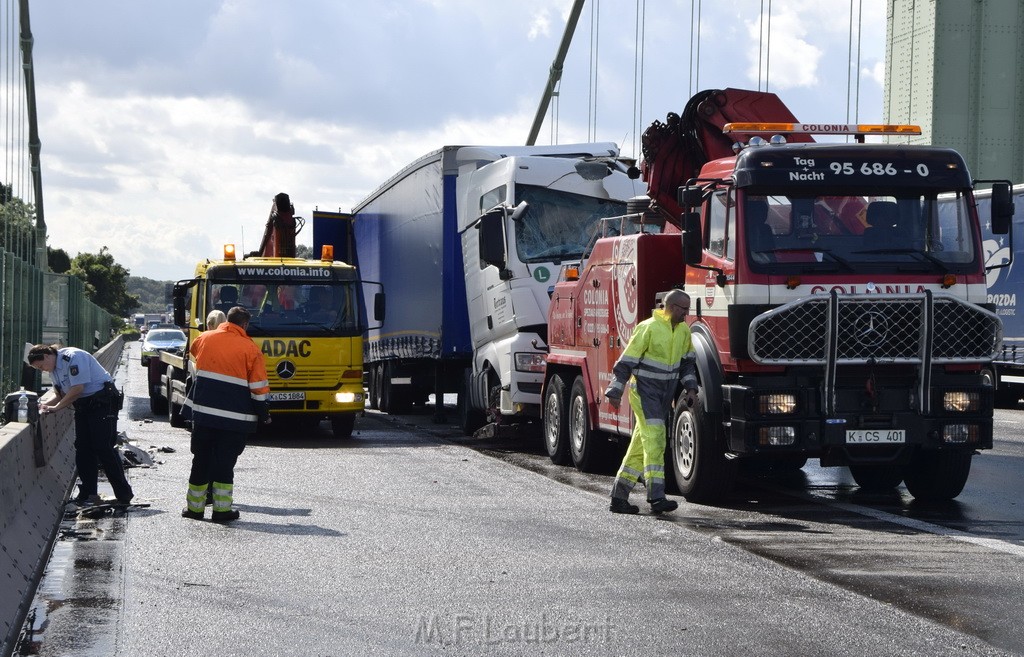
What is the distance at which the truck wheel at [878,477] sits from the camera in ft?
43.3

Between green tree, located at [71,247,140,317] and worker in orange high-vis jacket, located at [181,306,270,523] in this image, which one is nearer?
Answer: worker in orange high-vis jacket, located at [181,306,270,523]

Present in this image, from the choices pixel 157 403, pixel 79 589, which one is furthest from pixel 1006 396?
pixel 79 589

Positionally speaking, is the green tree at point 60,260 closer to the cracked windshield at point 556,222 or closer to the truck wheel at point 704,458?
the cracked windshield at point 556,222

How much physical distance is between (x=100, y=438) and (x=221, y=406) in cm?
112

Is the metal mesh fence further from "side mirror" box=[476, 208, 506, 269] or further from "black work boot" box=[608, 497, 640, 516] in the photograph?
"black work boot" box=[608, 497, 640, 516]

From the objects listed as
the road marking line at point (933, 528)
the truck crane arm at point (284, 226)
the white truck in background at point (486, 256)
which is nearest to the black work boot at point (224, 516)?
the road marking line at point (933, 528)

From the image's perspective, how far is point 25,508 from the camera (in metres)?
9.44

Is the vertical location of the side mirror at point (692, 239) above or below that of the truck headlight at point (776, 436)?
above

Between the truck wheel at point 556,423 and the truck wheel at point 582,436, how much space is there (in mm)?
139

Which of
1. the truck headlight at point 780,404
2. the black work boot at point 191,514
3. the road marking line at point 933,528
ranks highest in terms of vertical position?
the truck headlight at point 780,404

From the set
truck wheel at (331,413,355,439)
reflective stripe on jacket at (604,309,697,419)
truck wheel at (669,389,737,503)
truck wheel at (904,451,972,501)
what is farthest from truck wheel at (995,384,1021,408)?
reflective stripe on jacket at (604,309,697,419)

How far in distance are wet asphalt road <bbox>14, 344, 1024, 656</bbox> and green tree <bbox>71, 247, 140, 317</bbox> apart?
122829 mm

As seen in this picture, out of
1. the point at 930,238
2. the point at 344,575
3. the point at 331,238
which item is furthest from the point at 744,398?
the point at 331,238

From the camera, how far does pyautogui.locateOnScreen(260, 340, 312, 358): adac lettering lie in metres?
19.2
